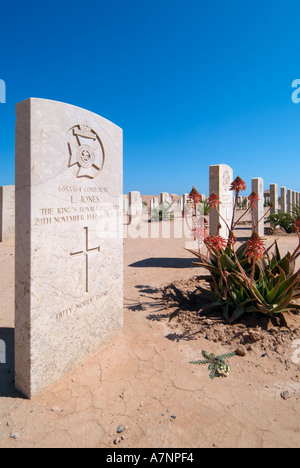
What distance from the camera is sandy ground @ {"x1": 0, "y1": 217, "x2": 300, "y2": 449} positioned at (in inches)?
59.2

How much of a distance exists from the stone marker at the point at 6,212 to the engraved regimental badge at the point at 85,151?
6.58m

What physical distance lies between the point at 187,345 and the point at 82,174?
1756 millimetres

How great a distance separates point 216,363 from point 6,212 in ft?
24.9

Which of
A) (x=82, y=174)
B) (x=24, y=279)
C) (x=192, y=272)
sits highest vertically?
(x=82, y=174)

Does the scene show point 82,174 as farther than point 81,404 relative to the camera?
Yes

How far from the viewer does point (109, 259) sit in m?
2.50

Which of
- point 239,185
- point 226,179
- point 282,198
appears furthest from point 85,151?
point 282,198

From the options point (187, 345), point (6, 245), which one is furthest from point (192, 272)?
point (6, 245)

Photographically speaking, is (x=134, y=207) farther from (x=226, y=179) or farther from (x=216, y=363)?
(x=216, y=363)

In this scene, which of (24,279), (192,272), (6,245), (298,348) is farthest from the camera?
(6,245)

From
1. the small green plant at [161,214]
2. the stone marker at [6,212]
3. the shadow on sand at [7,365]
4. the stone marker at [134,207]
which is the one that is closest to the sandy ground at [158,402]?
the shadow on sand at [7,365]

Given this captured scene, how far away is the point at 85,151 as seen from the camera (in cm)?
212

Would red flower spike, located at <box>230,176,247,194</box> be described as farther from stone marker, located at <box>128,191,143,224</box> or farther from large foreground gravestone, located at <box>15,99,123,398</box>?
stone marker, located at <box>128,191,143,224</box>
